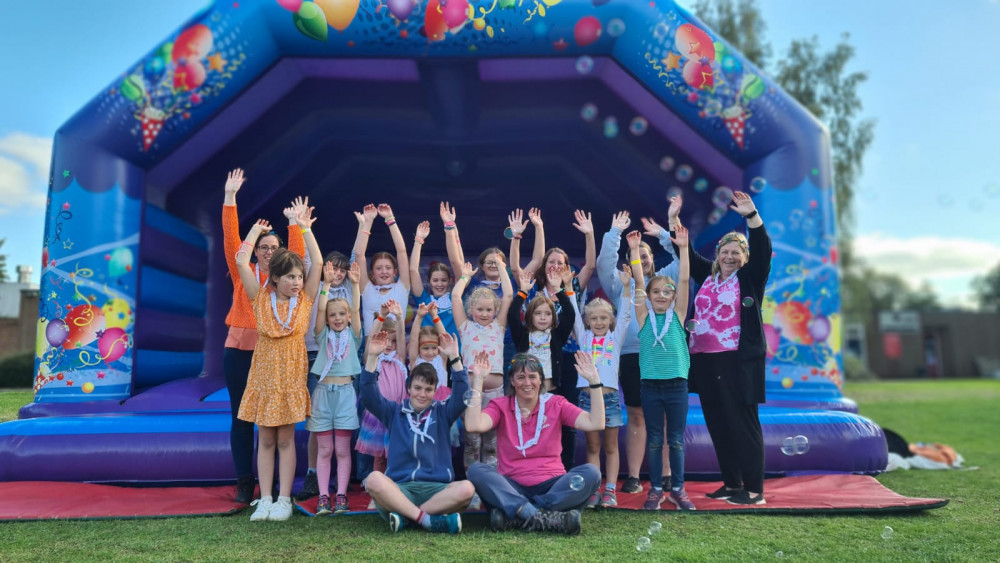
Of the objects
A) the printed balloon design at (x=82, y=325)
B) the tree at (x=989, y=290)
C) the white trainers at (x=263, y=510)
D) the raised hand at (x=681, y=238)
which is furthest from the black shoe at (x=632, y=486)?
the tree at (x=989, y=290)

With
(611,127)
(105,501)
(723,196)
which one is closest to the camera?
(105,501)

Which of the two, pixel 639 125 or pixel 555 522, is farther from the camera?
pixel 639 125

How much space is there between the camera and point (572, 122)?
5.31 m

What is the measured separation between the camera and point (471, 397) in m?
2.69

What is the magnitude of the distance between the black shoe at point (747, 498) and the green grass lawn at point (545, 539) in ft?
0.53

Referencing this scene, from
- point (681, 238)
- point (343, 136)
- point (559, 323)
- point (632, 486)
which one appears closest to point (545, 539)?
point (632, 486)

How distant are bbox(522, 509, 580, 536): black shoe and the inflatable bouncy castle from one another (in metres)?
1.26

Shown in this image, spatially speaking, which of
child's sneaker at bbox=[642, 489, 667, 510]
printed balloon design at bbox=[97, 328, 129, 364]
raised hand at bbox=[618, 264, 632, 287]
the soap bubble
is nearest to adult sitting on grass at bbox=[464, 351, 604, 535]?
child's sneaker at bbox=[642, 489, 667, 510]

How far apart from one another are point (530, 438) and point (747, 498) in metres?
1.08

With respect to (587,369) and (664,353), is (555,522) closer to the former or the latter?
(587,369)

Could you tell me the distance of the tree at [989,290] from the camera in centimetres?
4809

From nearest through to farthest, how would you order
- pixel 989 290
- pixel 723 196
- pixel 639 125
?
pixel 723 196, pixel 639 125, pixel 989 290

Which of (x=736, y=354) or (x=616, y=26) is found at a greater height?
(x=616, y=26)

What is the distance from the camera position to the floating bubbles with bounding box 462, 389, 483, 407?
Result: 2674 mm
